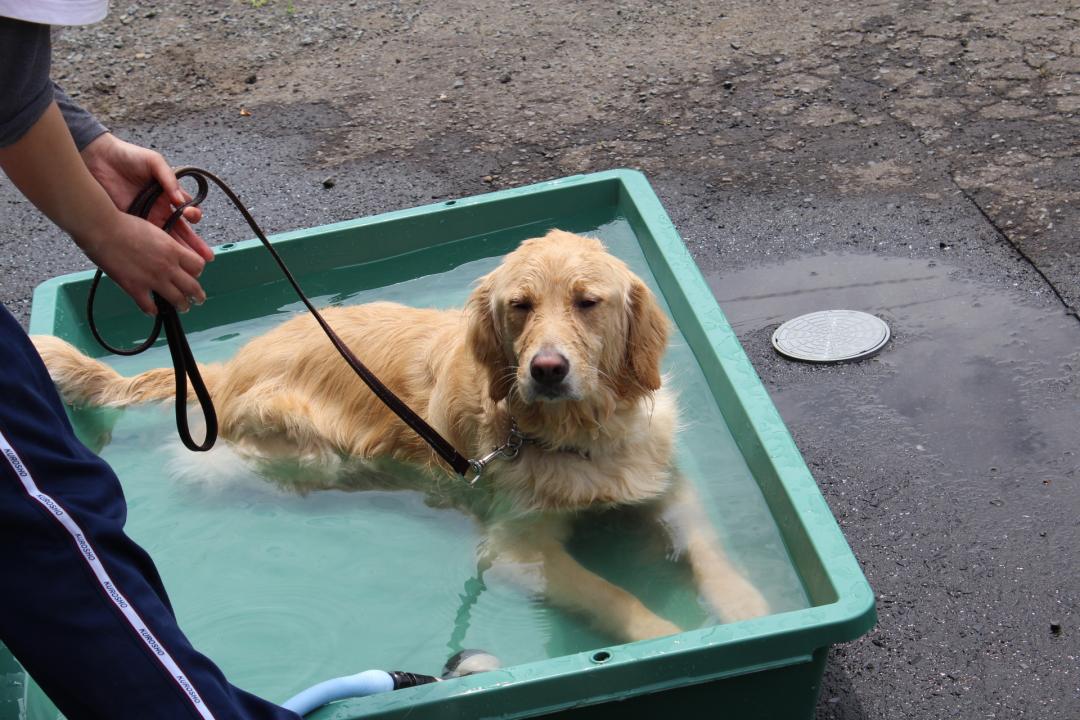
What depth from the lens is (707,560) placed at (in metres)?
3.40

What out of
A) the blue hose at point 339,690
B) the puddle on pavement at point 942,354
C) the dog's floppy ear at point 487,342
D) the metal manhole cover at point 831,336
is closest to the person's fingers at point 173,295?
the blue hose at point 339,690

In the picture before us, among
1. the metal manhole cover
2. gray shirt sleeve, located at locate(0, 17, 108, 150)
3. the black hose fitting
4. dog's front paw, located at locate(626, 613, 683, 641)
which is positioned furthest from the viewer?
the metal manhole cover

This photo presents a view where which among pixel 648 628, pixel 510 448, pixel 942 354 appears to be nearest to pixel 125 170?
pixel 510 448

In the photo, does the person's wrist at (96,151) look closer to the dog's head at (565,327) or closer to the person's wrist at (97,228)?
the person's wrist at (97,228)

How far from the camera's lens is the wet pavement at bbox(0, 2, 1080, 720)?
11.4 feet

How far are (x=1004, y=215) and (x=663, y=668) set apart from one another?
12.4 feet

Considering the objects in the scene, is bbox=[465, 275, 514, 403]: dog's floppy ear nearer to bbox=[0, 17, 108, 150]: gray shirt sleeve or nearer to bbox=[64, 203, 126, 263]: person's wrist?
bbox=[64, 203, 126, 263]: person's wrist

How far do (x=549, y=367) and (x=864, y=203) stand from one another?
10.4 ft

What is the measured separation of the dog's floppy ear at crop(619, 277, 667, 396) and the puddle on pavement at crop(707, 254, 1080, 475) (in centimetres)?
107

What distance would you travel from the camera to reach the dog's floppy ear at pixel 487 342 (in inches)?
140

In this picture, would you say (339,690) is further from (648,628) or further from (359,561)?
(359,561)

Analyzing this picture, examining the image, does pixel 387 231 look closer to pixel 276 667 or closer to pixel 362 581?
pixel 362 581

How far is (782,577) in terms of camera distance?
3213 millimetres

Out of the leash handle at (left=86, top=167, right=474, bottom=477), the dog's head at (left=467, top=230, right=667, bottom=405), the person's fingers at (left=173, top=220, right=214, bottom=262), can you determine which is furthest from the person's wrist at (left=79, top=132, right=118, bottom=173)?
the dog's head at (left=467, top=230, right=667, bottom=405)
